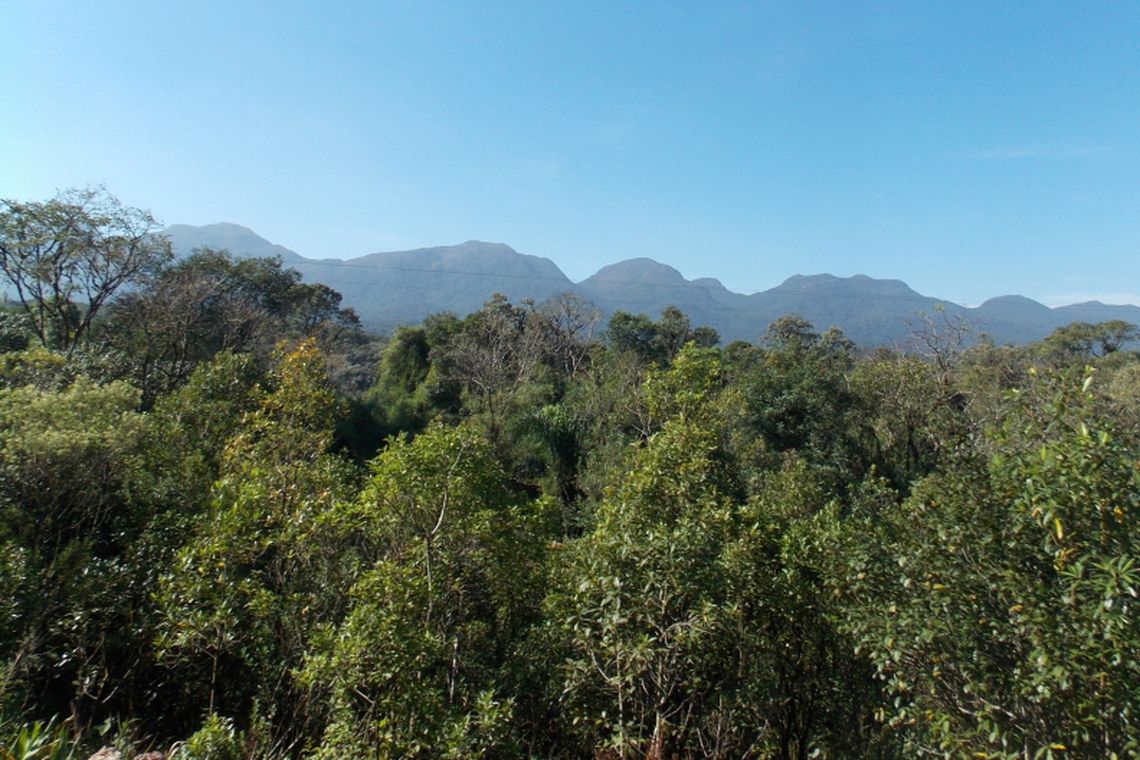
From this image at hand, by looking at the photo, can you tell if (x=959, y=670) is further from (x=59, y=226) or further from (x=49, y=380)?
(x=59, y=226)

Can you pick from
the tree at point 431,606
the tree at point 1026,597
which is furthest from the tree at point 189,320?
the tree at point 1026,597

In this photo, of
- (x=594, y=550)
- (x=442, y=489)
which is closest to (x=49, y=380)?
(x=442, y=489)

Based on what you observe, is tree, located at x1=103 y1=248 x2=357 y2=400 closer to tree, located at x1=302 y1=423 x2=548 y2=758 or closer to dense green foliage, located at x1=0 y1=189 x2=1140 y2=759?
dense green foliage, located at x1=0 y1=189 x2=1140 y2=759

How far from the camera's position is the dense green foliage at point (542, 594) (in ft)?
11.4

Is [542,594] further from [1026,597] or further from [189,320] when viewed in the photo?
[189,320]

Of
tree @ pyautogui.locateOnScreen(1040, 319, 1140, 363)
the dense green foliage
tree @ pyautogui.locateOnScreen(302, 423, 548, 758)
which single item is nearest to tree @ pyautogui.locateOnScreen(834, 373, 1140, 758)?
the dense green foliage

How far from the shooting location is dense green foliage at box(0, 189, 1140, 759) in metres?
3.46

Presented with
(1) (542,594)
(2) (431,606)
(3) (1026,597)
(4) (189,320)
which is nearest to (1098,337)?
(1) (542,594)

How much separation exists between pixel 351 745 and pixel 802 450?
53.2 feet

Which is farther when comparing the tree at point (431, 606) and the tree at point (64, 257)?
the tree at point (64, 257)

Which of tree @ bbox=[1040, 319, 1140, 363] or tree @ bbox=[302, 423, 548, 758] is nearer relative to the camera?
tree @ bbox=[302, 423, 548, 758]

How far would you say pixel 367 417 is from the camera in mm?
24719

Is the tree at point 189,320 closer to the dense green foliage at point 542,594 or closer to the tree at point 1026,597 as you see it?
the dense green foliage at point 542,594

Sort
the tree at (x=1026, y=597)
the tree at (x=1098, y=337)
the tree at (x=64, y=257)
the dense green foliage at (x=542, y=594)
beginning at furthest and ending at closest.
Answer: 1. the tree at (x=1098, y=337)
2. the tree at (x=64, y=257)
3. the dense green foliage at (x=542, y=594)
4. the tree at (x=1026, y=597)
